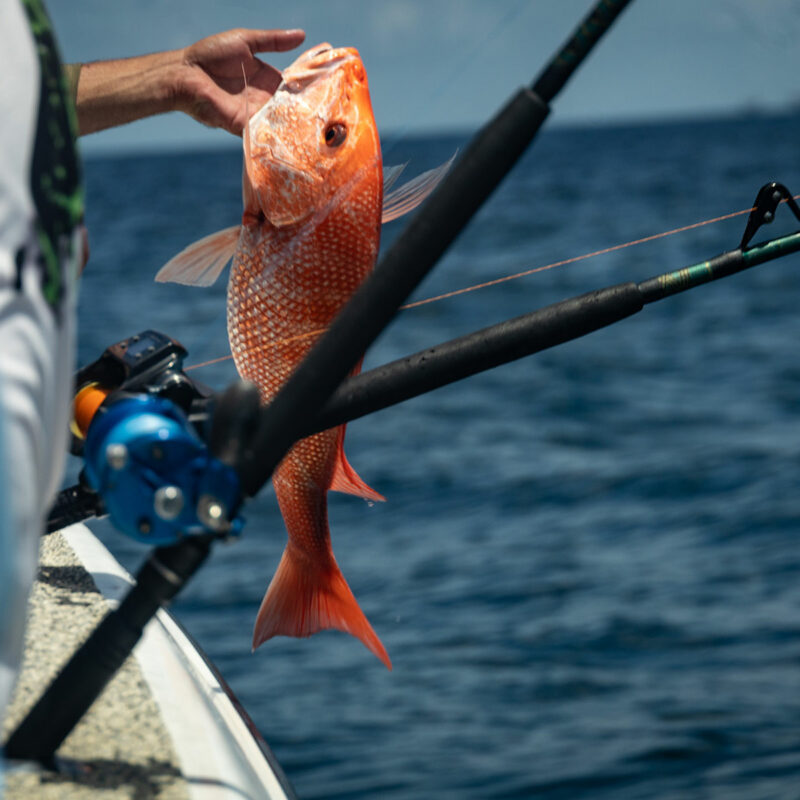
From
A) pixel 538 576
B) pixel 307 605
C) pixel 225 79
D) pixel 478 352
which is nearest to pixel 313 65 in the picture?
pixel 225 79

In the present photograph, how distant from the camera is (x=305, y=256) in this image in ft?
6.33

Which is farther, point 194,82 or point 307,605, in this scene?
point 194,82

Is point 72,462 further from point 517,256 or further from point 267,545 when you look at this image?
point 517,256

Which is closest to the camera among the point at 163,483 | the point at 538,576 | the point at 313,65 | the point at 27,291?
the point at 27,291

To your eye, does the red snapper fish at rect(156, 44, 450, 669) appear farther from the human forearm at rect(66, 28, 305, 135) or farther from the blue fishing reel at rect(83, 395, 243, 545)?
the blue fishing reel at rect(83, 395, 243, 545)

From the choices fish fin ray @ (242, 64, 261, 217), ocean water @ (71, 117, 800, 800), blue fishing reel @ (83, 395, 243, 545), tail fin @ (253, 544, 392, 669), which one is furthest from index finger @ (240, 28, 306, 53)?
blue fishing reel @ (83, 395, 243, 545)

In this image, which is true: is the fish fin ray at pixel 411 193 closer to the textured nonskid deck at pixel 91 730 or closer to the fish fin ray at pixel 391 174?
the fish fin ray at pixel 391 174

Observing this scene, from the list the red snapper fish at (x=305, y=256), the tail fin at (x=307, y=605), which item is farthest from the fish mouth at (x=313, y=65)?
the tail fin at (x=307, y=605)

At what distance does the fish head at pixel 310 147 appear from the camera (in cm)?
196

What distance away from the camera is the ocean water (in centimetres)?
495

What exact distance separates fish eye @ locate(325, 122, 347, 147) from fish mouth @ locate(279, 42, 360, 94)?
116mm

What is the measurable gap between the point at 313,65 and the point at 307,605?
102cm

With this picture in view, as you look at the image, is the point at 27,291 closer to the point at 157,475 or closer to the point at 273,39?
the point at 157,475

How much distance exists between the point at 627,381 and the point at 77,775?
11784 millimetres
